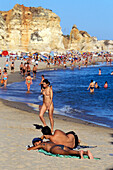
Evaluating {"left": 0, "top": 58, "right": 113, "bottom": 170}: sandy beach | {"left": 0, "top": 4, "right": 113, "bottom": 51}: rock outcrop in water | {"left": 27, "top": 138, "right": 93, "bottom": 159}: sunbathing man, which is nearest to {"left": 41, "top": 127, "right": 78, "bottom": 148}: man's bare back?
{"left": 27, "top": 138, "right": 93, "bottom": 159}: sunbathing man

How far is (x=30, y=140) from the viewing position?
26.2 ft

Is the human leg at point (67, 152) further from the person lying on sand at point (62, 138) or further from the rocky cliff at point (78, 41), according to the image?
the rocky cliff at point (78, 41)

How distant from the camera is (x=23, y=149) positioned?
23.2ft

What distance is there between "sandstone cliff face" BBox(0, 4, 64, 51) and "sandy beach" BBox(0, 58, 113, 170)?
193ft

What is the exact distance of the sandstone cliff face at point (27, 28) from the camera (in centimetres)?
7176

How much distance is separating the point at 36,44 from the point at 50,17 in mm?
10044

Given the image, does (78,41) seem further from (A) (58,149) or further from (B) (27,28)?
(A) (58,149)

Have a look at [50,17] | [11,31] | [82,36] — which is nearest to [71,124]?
[11,31]

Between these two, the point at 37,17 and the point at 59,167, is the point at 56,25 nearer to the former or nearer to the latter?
the point at 37,17

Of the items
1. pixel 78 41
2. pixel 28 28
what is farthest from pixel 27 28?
pixel 78 41

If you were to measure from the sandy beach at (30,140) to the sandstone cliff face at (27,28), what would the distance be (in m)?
58.8

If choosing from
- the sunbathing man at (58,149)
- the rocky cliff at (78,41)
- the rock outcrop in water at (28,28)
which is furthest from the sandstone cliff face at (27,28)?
the sunbathing man at (58,149)

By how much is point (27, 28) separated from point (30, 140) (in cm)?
6829

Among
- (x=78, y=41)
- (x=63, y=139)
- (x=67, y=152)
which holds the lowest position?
(x=67, y=152)
